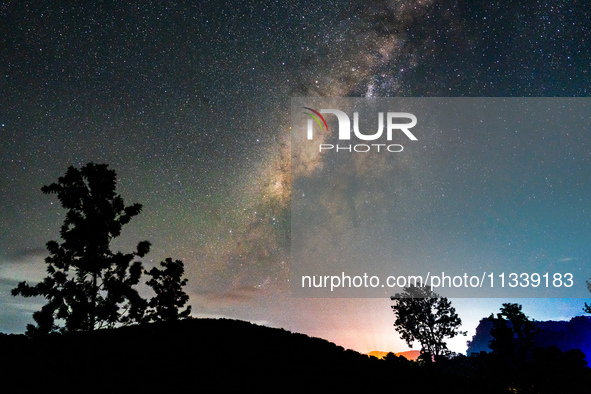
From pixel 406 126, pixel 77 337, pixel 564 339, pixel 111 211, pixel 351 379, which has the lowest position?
pixel 564 339

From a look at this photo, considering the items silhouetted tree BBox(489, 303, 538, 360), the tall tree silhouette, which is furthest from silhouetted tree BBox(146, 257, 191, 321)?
silhouetted tree BBox(489, 303, 538, 360)

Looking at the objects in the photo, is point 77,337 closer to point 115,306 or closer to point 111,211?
point 115,306

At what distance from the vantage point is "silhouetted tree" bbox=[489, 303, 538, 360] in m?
38.8

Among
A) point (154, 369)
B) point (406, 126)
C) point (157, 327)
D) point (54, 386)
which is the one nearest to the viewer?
point (54, 386)

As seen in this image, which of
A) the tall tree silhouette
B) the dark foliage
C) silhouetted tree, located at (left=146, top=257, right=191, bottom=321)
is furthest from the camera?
silhouetted tree, located at (left=146, top=257, right=191, bottom=321)

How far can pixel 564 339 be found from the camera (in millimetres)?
107000

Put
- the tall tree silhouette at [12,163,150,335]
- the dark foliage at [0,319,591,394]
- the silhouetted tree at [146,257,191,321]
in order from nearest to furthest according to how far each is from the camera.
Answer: the dark foliage at [0,319,591,394] → the tall tree silhouette at [12,163,150,335] → the silhouetted tree at [146,257,191,321]

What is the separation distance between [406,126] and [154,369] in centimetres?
2536

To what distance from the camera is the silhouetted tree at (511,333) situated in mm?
38844

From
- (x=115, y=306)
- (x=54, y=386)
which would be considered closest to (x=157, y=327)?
(x=115, y=306)

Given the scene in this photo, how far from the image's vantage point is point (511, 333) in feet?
132

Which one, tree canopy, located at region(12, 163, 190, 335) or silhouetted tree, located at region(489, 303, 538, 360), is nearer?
tree canopy, located at region(12, 163, 190, 335)

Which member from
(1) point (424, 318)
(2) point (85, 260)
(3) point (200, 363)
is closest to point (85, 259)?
(2) point (85, 260)

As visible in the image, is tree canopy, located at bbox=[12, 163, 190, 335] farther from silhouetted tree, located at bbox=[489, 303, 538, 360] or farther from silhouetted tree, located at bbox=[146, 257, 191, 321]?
silhouetted tree, located at bbox=[489, 303, 538, 360]
